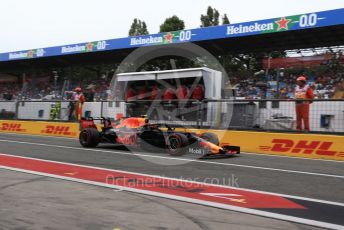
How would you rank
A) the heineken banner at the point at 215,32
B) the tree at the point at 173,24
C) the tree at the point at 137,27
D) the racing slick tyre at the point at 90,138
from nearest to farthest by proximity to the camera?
the racing slick tyre at the point at 90,138
the heineken banner at the point at 215,32
the tree at the point at 173,24
the tree at the point at 137,27

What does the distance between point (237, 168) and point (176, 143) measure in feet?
6.67

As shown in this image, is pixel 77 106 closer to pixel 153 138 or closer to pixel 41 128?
pixel 41 128

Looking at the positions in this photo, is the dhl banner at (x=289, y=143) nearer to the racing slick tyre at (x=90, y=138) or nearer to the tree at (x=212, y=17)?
the racing slick tyre at (x=90, y=138)

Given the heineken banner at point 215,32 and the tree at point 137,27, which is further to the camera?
the tree at point 137,27

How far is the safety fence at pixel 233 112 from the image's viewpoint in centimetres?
1132

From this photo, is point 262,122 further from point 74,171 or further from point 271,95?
point 74,171

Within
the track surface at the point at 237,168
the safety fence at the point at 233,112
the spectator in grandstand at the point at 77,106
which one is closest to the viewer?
the track surface at the point at 237,168

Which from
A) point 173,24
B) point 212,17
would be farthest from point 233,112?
point 212,17

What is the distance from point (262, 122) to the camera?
40.7 ft

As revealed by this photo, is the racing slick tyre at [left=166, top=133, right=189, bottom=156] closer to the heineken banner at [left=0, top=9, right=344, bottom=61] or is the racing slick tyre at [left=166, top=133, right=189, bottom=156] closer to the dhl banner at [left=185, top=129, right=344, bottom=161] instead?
the dhl banner at [left=185, top=129, right=344, bottom=161]

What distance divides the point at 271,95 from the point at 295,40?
19.5ft

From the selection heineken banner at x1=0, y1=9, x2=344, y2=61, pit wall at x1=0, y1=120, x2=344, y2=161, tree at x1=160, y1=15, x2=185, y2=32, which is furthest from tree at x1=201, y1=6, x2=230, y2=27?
pit wall at x1=0, y1=120, x2=344, y2=161

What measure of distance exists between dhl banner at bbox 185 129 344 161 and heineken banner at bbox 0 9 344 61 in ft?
28.5
